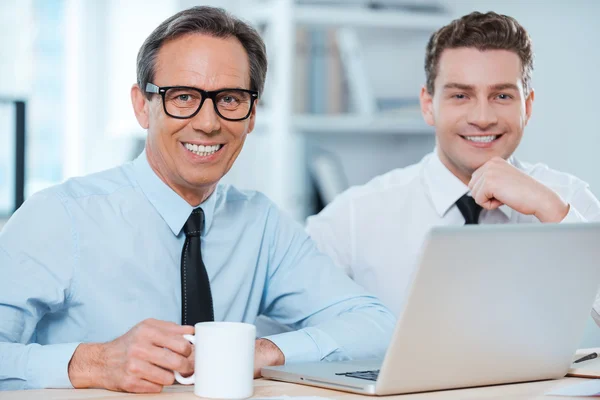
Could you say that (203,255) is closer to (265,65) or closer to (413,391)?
(265,65)

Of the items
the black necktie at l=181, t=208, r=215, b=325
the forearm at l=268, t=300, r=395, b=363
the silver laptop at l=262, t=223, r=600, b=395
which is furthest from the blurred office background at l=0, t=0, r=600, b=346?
the silver laptop at l=262, t=223, r=600, b=395

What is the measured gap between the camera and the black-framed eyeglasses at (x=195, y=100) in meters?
1.66

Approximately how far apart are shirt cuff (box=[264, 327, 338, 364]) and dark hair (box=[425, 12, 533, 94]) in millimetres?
860

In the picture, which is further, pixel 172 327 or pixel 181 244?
pixel 181 244

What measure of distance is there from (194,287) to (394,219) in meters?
0.73

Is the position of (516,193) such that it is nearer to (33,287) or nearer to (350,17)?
(33,287)

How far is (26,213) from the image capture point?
1570 mm

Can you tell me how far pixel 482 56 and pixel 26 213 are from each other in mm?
1121

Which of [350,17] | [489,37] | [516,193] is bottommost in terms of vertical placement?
[516,193]

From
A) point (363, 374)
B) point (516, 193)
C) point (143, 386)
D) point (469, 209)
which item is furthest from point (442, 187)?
point (143, 386)

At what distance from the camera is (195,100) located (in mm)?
1682

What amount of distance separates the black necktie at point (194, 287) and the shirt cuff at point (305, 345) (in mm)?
148

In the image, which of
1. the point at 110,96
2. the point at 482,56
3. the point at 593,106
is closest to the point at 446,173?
the point at 482,56

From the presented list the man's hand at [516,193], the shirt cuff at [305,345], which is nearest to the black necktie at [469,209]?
the man's hand at [516,193]
